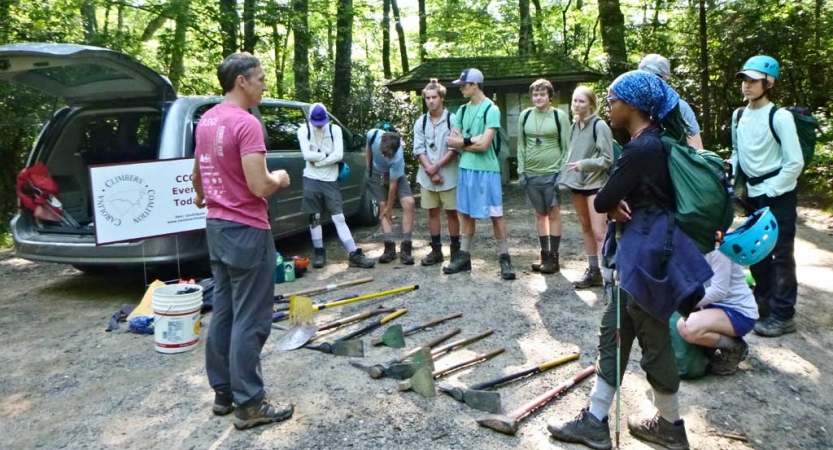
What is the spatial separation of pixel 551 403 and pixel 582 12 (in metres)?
17.6

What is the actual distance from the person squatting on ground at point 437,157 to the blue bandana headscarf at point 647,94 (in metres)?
3.65

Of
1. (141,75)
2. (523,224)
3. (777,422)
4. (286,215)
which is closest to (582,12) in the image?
(523,224)

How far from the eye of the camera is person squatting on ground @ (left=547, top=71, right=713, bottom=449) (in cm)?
263

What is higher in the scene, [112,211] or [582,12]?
[582,12]

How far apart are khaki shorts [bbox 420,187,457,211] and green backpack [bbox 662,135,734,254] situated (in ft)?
12.7

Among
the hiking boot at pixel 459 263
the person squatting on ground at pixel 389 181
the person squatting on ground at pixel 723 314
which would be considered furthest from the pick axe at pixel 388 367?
the person squatting on ground at pixel 389 181

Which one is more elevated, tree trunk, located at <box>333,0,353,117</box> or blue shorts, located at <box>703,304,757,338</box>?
tree trunk, located at <box>333,0,353,117</box>

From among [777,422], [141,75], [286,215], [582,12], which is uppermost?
[582,12]

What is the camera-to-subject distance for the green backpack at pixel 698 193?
8.46ft

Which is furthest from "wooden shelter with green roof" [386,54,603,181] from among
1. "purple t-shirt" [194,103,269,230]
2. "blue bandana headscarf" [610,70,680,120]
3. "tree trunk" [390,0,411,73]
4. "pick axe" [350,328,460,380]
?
"blue bandana headscarf" [610,70,680,120]

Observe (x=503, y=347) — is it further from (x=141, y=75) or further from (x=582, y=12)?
(x=582, y=12)

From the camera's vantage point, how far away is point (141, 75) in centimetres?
520

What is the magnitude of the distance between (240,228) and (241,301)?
1.24ft

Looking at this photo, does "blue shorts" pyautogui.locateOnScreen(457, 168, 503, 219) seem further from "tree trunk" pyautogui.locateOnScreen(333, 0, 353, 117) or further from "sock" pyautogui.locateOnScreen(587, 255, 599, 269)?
"tree trunk" pyautogui.locateOnScreen(333, 0, 353, 117)
